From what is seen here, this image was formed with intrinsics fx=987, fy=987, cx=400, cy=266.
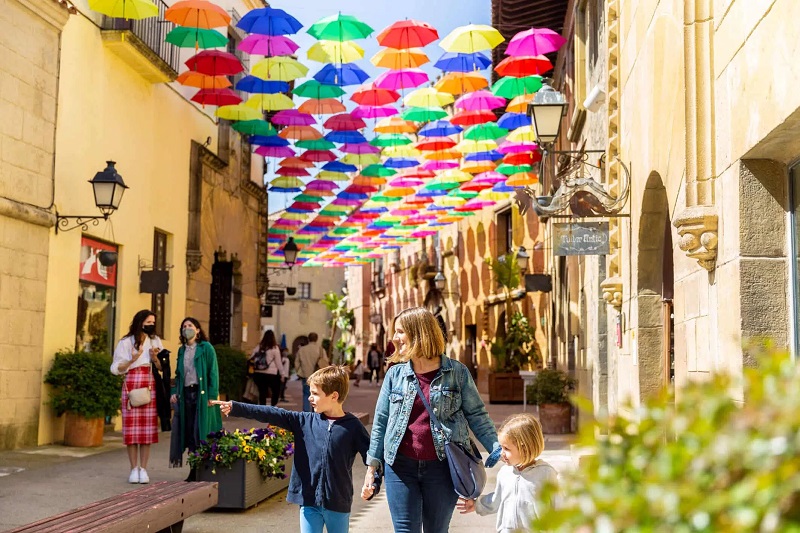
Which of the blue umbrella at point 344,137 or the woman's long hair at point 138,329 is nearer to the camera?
the woman's long hair at point 138,329

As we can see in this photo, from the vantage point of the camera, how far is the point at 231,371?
61.9ft

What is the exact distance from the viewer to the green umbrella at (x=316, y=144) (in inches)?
785

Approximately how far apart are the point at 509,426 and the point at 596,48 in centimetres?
1077

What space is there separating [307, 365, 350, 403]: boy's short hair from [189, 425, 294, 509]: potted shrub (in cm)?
300

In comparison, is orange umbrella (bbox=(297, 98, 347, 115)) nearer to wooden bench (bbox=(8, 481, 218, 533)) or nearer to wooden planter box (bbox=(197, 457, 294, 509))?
wooden planter box (bbox=(197, 457, 294, 509))

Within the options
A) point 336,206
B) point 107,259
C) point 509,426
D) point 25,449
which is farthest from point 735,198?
point 336,206

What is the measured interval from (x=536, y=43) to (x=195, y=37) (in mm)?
5240

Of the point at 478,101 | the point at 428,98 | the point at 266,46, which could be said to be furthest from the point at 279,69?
the point at 478,101

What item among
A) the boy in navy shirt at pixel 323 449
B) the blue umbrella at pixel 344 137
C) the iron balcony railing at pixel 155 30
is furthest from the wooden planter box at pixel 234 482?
the blue umbrella at pixel 344 137

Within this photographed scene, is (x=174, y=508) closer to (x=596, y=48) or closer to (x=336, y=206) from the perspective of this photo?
(x=596, y=48)

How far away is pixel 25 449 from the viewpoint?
1166 cm

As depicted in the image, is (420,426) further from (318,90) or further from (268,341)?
(268,341)

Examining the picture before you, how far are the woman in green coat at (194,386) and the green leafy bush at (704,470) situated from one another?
27.3ft

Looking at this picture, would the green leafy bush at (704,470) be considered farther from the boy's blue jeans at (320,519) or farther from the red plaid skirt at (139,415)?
the red plaid skirt at (139,415)
